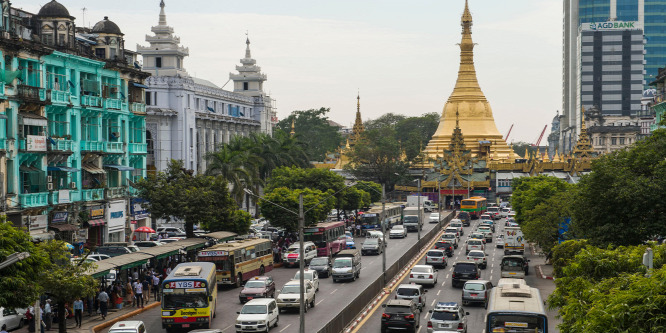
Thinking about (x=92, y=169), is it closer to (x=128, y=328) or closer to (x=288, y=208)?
(x=288, y=208)

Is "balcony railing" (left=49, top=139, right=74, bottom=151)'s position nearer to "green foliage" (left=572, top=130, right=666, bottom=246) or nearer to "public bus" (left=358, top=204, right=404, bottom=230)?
"green foliage" (left=572, top=130, right=666, bottom=246)

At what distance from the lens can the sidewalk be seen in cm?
3758

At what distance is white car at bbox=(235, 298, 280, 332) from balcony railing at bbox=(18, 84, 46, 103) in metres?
20.0

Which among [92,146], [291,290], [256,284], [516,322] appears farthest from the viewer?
[92,146]

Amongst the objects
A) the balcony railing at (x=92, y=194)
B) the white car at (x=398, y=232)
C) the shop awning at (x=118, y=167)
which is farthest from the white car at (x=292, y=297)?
the white car at (x=398, y=232)

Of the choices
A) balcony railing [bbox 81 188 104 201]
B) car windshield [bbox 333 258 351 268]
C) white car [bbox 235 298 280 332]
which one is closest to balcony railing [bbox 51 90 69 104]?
balcony railing [bbox 81 188 104 201]

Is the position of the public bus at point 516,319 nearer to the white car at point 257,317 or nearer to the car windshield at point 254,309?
the white car at point 257,317

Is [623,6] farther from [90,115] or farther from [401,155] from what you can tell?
[90,115]

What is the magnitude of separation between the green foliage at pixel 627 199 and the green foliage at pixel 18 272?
22.7 meters

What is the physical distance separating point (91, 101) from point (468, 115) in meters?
92.9

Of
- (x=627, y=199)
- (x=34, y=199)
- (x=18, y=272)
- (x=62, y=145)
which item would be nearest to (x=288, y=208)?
(x=62, y=145)

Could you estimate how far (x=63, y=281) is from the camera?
113 feet

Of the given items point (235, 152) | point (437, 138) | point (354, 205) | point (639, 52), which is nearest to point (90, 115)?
point (235, 152)

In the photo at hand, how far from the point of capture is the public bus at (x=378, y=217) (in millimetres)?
86312
